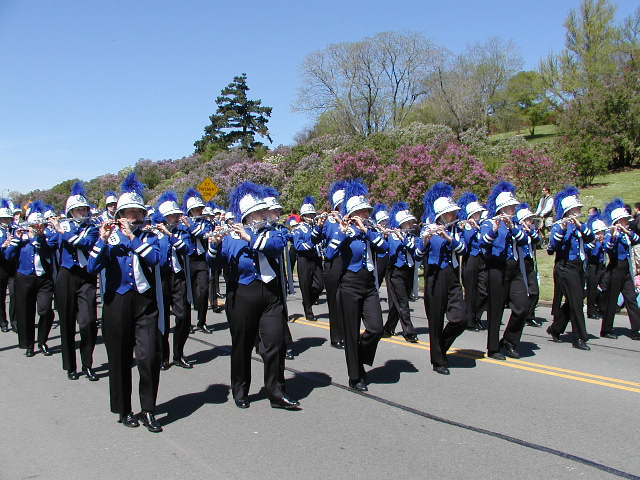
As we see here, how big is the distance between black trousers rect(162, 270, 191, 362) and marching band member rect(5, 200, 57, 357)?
6.77 ft

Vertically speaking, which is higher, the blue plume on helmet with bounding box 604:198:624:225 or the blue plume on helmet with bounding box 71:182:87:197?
the blue plume on helmet with bounding box 71:182:87:197

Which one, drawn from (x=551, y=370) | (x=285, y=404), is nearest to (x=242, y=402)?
(x=285, y=404)

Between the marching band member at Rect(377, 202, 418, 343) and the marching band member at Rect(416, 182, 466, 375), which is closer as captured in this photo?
the marching band member at Rect(416, 182, 466, 375)

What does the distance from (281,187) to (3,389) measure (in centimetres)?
2875

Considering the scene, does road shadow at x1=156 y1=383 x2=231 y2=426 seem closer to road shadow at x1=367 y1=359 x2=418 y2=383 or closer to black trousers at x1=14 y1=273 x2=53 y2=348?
road shadow at x1=367 y1=359 x2=418 y2=383

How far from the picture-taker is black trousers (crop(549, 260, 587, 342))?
9037 mm

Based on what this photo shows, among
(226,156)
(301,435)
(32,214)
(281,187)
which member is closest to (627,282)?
(301,435)

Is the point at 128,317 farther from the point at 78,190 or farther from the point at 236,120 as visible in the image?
the point at 236,120

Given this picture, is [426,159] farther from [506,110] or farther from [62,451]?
[506,110]

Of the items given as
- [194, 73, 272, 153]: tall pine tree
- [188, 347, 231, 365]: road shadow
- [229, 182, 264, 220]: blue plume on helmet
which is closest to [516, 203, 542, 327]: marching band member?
[229, 182, 264, 220]: blue plume on helmet

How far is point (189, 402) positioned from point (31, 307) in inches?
162

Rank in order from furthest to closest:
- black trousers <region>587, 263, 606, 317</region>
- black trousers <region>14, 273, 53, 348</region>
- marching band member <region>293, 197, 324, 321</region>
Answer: marching band member <region>293, 197, 324, 321</region> → black trousers <region>587, 263, 606, 317</region> → black trousers <region>14, 273, 53, 348</region>

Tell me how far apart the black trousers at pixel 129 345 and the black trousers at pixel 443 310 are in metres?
3.45

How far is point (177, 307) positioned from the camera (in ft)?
28.3
